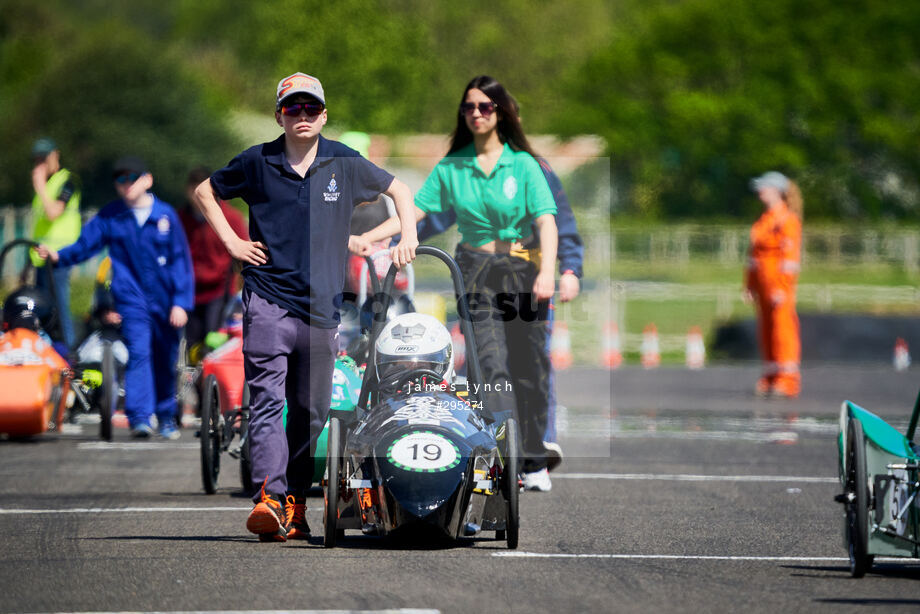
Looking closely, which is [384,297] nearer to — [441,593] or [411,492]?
[411,492]

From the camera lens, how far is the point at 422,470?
782 centimetres

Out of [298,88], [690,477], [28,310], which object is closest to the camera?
[298,88]

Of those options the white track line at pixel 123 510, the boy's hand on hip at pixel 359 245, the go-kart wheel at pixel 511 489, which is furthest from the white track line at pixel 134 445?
the go-kart wheel at pixel 511 489

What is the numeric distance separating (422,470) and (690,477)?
13.9ft

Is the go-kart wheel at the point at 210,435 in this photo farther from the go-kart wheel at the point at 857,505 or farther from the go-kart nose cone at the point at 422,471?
the go-kart wheel at the point at 857,505

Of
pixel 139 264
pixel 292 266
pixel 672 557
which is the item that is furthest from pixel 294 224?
pixel 139 264

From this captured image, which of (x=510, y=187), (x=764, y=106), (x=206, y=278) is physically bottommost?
(x=206, y=278)

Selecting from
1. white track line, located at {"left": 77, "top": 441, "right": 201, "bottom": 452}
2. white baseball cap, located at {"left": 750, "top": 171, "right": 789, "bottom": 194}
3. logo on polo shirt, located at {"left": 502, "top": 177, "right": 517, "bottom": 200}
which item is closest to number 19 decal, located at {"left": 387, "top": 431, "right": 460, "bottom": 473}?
logo on polo shirt, located at {"left": 502, "top": 177, "right": 517, "bottom": 200}

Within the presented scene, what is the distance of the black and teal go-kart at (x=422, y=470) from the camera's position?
310 inches

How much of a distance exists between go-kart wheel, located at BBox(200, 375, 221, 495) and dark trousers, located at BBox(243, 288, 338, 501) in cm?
165

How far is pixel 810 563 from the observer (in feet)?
25.9

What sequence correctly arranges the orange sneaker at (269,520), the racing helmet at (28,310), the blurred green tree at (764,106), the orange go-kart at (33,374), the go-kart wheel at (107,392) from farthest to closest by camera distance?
the blurred green tree at (764,106)
the racing helmet at (28,310)
the go-kart wheel at (107,392)
the orange go-kart at (33,374)
the orange sneaker at (269,520)

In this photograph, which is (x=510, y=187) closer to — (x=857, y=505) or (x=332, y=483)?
(x=332, y=483)

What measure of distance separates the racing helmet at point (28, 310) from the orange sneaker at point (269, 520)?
5.99 m
